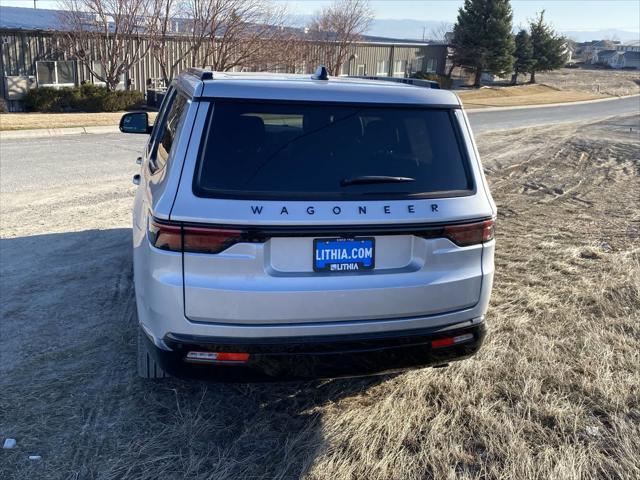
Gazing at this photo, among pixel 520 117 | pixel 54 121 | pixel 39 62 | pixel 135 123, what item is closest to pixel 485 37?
pixel 520 117

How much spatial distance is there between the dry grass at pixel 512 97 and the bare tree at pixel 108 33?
17.0 meters

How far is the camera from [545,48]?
2179 inches

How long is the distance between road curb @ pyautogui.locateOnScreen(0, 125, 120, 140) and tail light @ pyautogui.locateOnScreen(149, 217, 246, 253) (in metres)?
14.9

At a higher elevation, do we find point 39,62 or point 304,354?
point 39,62

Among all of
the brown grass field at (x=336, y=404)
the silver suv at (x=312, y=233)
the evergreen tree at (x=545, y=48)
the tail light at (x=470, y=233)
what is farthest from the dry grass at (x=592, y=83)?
the silver suv at (x=312, y=233)

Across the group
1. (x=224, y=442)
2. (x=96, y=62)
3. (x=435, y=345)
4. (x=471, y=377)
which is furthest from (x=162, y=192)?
Answer: (x=96, y=62)

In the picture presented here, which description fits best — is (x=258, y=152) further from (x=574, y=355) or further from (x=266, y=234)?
(x=574, y=355)

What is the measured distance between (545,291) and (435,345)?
2755 mm

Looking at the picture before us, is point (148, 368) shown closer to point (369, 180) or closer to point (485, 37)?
point (369, 180)

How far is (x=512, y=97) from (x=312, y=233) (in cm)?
4154

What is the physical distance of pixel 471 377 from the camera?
419 cm

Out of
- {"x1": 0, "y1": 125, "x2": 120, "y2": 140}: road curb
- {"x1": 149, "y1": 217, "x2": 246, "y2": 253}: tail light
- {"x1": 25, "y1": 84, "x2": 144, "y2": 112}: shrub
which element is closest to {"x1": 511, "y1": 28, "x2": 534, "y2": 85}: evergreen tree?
{"x1": 25, "y1": 84, "x2": 144, "y2": 112}: shrub

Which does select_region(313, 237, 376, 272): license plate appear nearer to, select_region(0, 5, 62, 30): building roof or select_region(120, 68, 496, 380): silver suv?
select_region(120, 68, 496, 380): silver suv

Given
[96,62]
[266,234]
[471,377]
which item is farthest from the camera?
[96,62]
